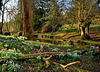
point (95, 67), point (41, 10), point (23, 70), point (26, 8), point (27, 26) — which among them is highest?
point (41, 10)

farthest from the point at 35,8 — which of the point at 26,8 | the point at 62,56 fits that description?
the point at 62,56

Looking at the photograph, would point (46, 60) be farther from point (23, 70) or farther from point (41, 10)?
point (41, 10)

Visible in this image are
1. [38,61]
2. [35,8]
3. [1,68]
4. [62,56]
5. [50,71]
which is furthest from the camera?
[35,8]

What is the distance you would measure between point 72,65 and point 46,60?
4.24 feet

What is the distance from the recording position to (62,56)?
564 cm

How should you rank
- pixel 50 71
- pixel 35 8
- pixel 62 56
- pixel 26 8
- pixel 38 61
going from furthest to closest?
pixel 35 8 → pixel 26 8 → pixel 62 56 → pixel 38 61 → pixel 50 71

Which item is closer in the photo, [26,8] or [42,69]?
[42,69]

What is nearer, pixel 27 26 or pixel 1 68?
pixel 1 68

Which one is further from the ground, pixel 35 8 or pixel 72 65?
pixel 35 8

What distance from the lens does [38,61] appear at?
4652 millimetres

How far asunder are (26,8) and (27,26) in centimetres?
229

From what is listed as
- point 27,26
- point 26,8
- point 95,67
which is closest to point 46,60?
point 95,67

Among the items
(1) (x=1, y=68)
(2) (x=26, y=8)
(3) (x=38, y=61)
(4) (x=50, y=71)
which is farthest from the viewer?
(2) (x=26, y=8)

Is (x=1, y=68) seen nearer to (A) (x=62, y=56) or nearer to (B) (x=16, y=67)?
(B) (x=16, y=67)
